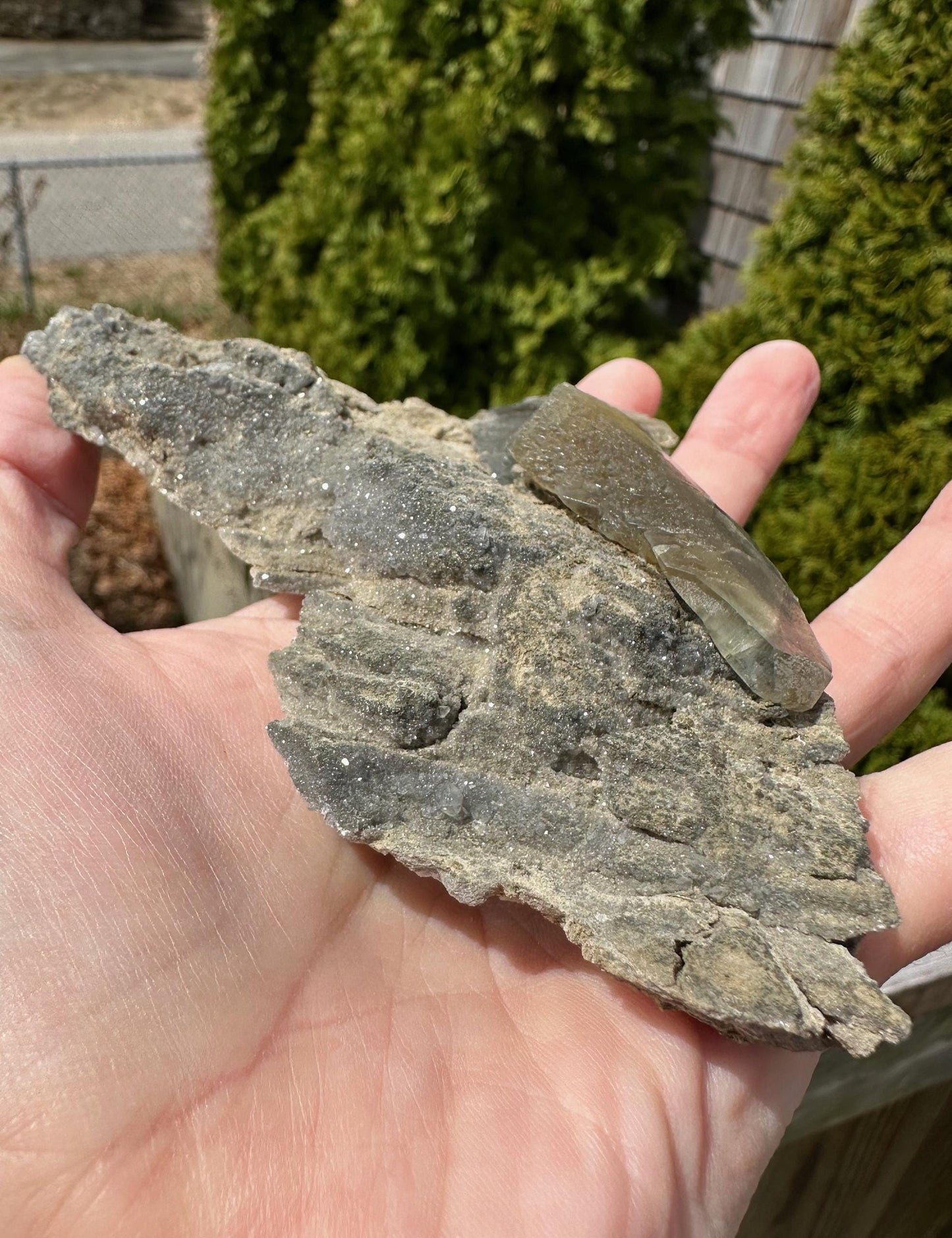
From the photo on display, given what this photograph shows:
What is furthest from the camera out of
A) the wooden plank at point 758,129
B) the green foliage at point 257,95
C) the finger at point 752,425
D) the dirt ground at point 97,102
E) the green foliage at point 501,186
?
the dirt ground at point 97,102

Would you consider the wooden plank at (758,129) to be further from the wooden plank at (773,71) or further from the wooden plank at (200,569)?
the wooden plank at (200,569)

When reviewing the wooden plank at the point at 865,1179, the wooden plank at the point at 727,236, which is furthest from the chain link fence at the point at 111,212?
the wooden plank at the point at 865,1179

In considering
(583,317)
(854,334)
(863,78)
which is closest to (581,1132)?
(854,334)

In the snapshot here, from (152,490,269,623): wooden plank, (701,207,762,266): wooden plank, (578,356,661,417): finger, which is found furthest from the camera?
(701,207,762,266): wooden plank

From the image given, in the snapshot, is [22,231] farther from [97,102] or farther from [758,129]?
[97,102]

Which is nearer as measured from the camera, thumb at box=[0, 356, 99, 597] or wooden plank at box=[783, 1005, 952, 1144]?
thumb at box=[0, 356, 99, 597]

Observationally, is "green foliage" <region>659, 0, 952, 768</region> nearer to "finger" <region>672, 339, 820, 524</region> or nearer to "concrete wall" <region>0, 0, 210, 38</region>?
"finger" <region>672, 339, 820, 524</region>

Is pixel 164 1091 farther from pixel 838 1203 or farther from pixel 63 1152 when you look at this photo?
pixel 838 1203

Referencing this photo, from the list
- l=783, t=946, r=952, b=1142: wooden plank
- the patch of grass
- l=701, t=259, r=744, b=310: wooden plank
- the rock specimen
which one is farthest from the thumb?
the patch of grass
